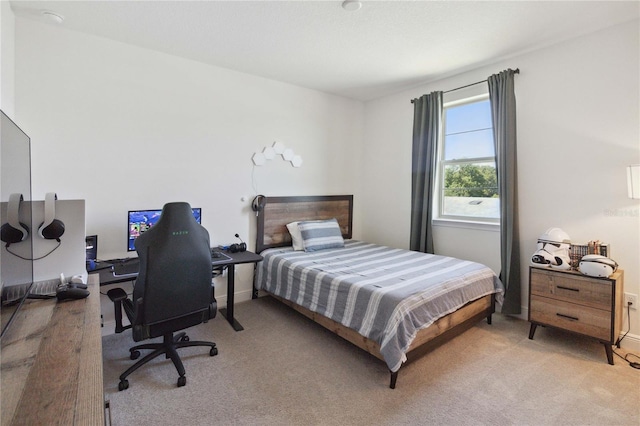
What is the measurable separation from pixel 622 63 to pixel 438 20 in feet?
5.13

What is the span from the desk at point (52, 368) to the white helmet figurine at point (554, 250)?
3.09m

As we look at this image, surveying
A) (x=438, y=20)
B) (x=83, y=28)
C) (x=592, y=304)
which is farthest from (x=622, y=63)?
(x=83, y=28)

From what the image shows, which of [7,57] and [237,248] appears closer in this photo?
[7,57]

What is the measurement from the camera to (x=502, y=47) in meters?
2.87

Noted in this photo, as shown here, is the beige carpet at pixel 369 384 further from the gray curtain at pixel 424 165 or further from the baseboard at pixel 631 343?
the gray curtain at pixel 424 165

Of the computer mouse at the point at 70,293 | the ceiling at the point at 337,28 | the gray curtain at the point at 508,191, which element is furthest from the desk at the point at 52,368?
the gray curtain at the point at 508,191

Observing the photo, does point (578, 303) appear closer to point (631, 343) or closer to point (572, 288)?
point (572, 288)

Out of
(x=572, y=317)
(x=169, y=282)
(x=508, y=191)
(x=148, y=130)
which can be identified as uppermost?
(x=148, y=130)

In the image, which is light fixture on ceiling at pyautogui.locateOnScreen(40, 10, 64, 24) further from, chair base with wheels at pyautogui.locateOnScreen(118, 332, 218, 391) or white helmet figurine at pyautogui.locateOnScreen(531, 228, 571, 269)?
white helmet figurine at pyautogui.locateOnScreen(531, 228, 571, 269)

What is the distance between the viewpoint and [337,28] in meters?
2.52

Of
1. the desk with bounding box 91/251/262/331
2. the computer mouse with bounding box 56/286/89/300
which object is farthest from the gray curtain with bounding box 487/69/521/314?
the computer mouse with bounding box 56/286/89/300

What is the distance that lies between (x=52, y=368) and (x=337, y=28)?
2683mm

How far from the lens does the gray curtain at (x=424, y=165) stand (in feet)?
12.1

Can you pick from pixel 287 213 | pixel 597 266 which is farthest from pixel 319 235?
pixel 597 266
